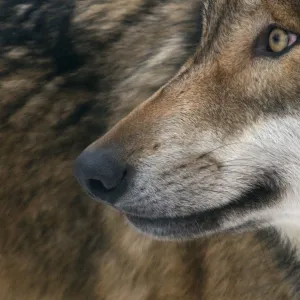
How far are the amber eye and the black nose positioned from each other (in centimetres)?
55

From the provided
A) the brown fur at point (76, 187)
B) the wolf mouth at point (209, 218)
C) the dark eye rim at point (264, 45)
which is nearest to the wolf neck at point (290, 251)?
the brown fur at point (76, 187)

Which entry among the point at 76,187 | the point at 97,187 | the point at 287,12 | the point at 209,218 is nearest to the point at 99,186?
the point at 97,187

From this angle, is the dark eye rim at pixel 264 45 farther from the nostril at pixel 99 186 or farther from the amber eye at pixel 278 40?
the nostril at pixel 99 186

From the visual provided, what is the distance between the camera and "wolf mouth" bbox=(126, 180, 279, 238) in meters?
2.15

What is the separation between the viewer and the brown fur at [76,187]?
2.65 m

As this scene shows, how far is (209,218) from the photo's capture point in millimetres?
2162

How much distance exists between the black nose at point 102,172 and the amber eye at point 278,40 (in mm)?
554

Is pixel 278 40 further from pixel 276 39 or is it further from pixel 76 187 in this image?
pixel 76 187

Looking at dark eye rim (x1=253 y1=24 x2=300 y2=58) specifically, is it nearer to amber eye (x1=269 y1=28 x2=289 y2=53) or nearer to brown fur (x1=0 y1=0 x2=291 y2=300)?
amber eye (x1=269 y1=28 x2=289 y2=53)

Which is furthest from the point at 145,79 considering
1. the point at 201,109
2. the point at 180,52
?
the point at 201,109

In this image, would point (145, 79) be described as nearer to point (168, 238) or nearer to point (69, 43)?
point (69, 43)

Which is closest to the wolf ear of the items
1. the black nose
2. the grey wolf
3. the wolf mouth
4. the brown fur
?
the grey wolf

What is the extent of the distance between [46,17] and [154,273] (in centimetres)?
119

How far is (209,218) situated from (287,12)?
657 mm
